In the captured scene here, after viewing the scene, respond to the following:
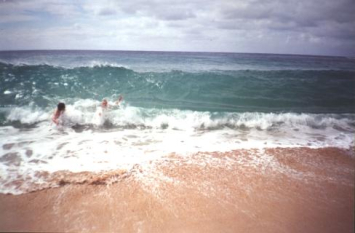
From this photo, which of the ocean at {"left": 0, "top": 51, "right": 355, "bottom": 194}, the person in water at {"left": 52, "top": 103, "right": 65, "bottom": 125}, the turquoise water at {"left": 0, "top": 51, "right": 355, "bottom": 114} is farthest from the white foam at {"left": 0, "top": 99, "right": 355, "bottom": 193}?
the turquoise water at {"left": 0, "top": 51, "right": 355, "bottom": 114}

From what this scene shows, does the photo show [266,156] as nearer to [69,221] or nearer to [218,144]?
[218,144]

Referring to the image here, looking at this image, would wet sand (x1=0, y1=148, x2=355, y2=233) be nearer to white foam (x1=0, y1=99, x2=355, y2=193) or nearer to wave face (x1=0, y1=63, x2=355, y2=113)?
white foam (x1=0, y1=99, x2=355, y2=193)

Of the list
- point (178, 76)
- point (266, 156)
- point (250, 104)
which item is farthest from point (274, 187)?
point (178, 76)

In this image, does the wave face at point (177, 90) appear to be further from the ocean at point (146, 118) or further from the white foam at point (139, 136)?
the white foam at point (139, 136)

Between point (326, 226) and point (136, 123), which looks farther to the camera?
point (136, 123)

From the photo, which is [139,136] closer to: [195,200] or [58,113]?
[58,113]

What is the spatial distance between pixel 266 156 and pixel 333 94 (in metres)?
10.7

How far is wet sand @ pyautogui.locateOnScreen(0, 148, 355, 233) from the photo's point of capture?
9.04ft

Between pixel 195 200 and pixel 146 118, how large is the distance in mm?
4640

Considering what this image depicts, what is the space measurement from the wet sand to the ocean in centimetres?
43

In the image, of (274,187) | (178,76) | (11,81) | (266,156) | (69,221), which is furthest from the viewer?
(178,76)

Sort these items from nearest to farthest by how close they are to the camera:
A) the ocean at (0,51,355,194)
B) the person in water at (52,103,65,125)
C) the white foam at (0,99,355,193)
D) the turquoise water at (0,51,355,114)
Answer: the white foam at (0,99,355,193) → the ocean at (0,51,355,194) → the person in water at (52,103,65,125) → the turquoise water at (0,51,355,114)

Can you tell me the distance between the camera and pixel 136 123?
6984 millimetres

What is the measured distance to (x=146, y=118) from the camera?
7.39 m
